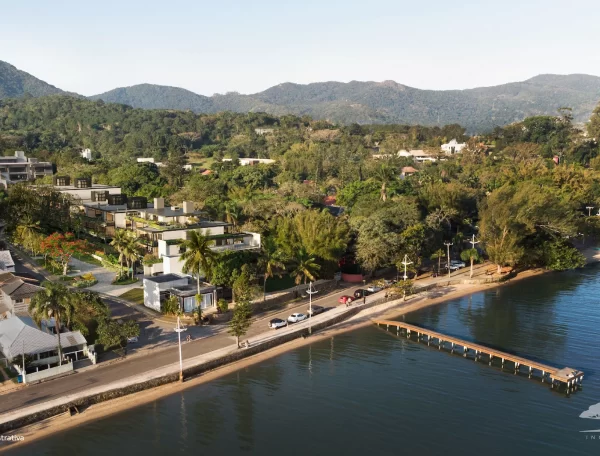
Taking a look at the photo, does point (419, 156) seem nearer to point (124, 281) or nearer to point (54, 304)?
point (124, 281)

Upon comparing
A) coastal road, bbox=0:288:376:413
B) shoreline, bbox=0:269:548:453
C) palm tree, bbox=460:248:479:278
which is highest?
palm tree, bbox=460:248:479:278

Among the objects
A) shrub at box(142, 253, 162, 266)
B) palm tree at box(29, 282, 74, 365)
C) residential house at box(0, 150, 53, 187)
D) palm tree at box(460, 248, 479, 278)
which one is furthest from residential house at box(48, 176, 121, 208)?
palm tree at box(460, 248, 479, 278)

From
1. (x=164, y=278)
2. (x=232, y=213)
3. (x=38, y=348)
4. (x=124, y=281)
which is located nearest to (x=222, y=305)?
(x=164, y=278)

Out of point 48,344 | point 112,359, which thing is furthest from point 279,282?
point 48,344

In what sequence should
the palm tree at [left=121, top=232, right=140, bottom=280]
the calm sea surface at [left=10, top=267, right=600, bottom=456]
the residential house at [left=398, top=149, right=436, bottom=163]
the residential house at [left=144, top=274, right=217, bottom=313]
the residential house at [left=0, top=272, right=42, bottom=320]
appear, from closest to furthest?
the calm sea surface at [left=10, top=267, right=600, bottom=456] → the residential house at [left=0, top=272, right=42, bottom=320] → the residential house at [left=144, top=274, right=217, bottom=313] → the palm tree at [left=121, top=232, right=140, bottom=280] → the residential house at [left=398, top=149, right=436, bottom=163]

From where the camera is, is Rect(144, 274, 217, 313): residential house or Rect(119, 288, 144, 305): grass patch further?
Rect(119, 288, 144, 305): grass patch

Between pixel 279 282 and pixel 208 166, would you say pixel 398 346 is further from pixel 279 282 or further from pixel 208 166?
pixel 208 166

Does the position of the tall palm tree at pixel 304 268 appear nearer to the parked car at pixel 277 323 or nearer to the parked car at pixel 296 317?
the parked car at pixel 296 317

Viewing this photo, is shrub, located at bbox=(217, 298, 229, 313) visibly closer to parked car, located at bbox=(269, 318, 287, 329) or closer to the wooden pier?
parked car, located at bbox=(269, 318, 287, 329)
